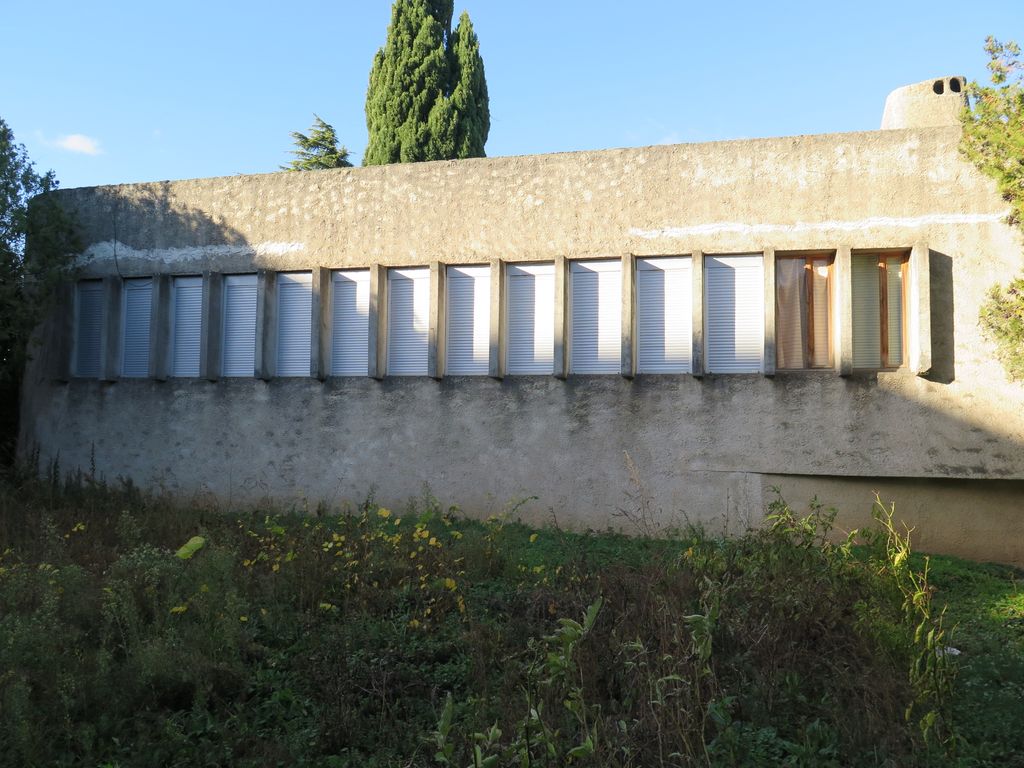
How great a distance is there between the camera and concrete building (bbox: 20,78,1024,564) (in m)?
10.9

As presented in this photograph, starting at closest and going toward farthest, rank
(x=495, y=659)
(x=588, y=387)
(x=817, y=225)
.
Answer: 1. (x=495, y=659)
2. (x=817, y=225)
3. (x=588, y=387)

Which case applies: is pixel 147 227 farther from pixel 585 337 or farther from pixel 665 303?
pixel 665 303

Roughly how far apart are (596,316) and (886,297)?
3.45 meters

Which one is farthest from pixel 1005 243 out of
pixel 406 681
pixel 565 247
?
pixel 406 681

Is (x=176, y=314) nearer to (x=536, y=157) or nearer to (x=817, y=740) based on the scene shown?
(x=536, y=157)

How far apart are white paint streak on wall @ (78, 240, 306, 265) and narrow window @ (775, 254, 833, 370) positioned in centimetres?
637

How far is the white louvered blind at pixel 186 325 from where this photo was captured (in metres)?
13.6

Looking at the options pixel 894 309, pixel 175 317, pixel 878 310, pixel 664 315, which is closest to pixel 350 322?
pixel 175 317

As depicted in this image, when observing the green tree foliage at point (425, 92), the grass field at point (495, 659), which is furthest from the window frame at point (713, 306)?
the green tree foliage at point (425, 92)

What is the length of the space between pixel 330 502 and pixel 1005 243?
8.73 metres

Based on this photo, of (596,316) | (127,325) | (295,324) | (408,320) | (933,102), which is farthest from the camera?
(127,325)

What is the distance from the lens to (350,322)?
12914 mm

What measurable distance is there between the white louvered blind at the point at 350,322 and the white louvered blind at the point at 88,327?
154 inches

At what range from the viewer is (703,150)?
38.0 ft
